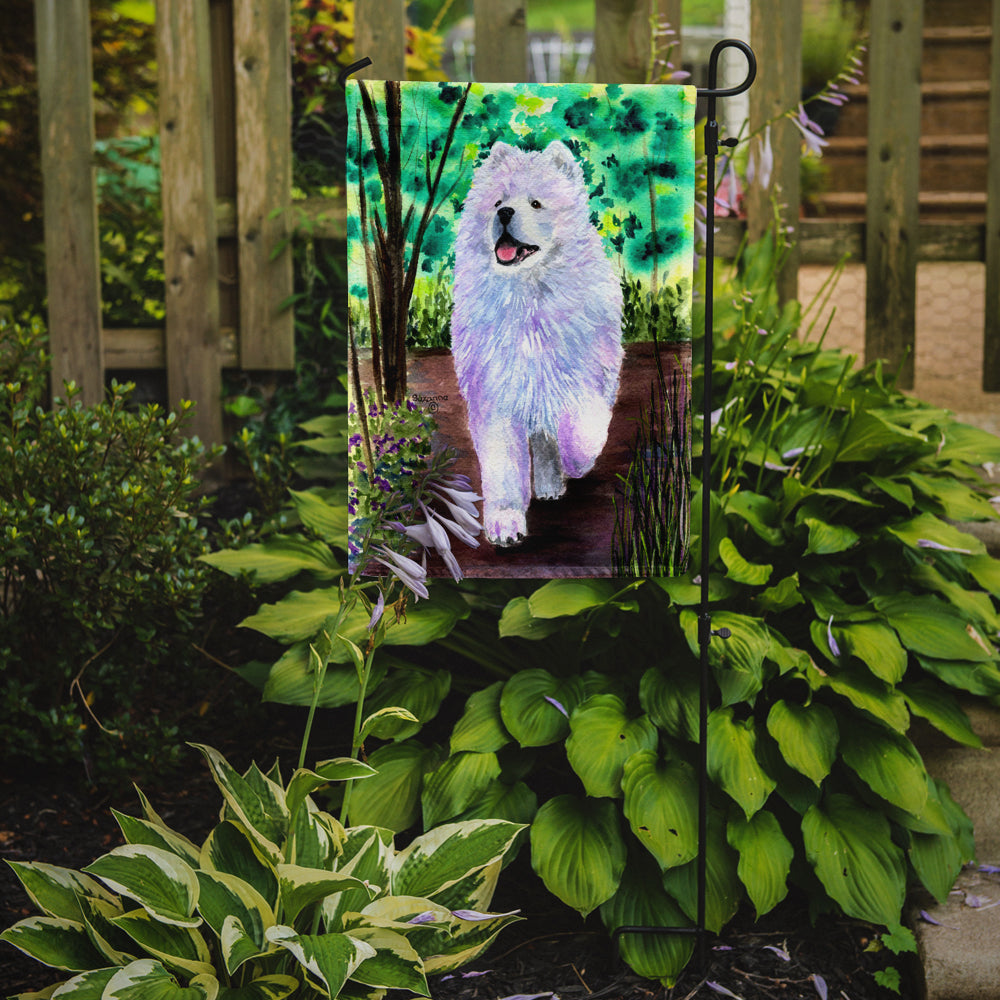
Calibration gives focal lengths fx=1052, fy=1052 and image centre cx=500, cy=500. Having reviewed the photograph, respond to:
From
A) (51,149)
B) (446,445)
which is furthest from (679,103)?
(51,149)

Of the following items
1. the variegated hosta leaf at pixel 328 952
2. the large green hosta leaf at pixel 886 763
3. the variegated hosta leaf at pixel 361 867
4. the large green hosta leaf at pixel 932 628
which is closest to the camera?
the variegated hosta leaf at pixel 328 952

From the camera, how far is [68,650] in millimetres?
2395

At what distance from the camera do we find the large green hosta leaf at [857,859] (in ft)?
6.38

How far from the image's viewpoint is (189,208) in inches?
133

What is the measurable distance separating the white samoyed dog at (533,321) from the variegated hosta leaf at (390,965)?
0.71 metres

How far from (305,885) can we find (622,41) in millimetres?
2599

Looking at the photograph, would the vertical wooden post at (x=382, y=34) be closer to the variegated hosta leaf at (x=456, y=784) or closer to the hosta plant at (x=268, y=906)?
the variegated hosta leaf at (x=456, y=784)

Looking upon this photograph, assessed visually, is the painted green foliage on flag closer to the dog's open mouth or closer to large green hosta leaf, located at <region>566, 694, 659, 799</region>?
the dog's open mouth

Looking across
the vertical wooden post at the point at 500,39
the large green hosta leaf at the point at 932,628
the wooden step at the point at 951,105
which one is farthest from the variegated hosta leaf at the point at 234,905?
the wooden step at the point at 951,105

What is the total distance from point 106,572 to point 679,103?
1570mm

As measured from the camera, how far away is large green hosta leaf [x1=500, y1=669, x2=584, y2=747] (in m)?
2.04

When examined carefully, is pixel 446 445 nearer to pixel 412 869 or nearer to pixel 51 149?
pixel 412 869

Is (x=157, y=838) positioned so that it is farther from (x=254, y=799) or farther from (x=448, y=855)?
(x=448, y=855)

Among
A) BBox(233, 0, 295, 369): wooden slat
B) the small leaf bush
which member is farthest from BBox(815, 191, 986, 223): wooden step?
the small leaf bush
